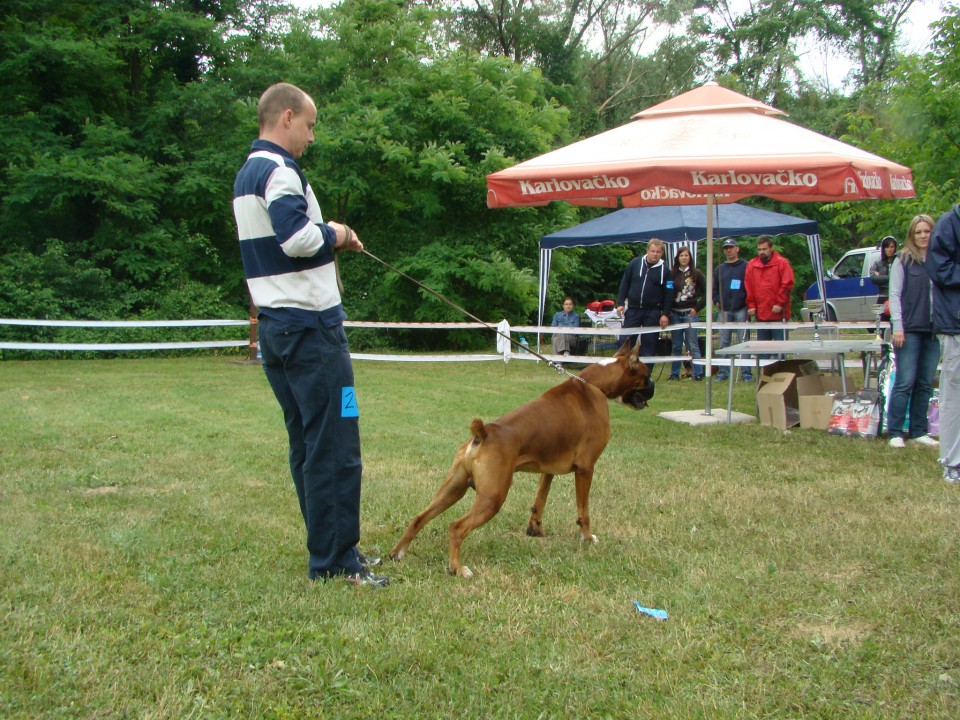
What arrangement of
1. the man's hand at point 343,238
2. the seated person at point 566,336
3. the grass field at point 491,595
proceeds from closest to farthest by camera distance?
1. the grass field at point 491,595
2. the man's hand at point 343,238
3. the seated person at point 566,336

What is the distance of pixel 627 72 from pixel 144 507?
3343 centimetres

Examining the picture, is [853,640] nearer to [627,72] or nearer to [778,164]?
[778,164]

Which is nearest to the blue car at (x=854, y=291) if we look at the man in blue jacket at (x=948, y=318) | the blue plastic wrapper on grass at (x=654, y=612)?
the man in blue jacket at (x=948, y=318)

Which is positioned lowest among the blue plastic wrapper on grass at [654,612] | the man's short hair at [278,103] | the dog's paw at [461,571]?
the blue plastic wrapper on grass at [654,612]

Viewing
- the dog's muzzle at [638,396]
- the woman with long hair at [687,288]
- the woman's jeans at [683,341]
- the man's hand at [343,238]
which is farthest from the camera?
the woman's jeans at [683,341]

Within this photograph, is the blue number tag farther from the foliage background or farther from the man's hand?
the foliage background

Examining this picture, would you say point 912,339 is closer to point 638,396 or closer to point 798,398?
point 798,398

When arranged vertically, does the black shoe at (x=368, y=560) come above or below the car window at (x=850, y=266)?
below

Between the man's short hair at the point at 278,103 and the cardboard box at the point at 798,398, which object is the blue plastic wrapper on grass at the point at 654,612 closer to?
the man's short hair at the point at 278,103

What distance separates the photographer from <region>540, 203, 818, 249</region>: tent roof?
47.6 feet

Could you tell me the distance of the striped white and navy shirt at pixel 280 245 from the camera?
354cm

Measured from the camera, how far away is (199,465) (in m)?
6.59

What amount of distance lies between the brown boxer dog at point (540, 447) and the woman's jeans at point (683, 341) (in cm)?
771

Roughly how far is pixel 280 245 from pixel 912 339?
609cm
